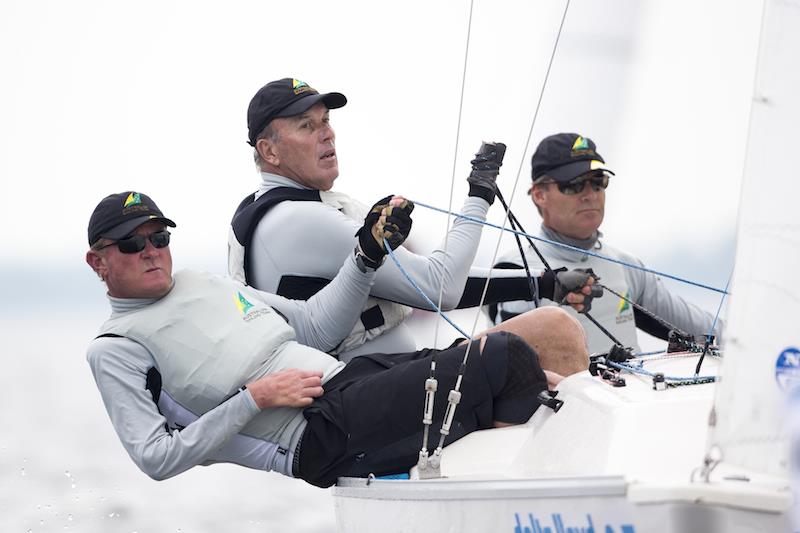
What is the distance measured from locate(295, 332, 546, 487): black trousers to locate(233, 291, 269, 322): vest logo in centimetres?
28

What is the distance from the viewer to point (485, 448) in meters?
2.71

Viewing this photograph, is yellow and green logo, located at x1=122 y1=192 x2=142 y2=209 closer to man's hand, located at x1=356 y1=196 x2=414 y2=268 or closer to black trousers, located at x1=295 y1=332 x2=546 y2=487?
man's hand, located at x1=356 y1=196 x2=414 y2=268

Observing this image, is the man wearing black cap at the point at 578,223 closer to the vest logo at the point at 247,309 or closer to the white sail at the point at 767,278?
the vest logo at the point at 247,309

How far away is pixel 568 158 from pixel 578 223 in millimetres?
211

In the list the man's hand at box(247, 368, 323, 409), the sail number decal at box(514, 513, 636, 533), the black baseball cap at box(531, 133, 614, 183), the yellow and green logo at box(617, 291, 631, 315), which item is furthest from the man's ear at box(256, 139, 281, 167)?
the sail number decal at box(514, 513, 636, 533)

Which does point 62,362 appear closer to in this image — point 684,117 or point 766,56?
point 684,117

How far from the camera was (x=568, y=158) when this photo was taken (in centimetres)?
392

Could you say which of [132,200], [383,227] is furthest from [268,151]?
[383,227]

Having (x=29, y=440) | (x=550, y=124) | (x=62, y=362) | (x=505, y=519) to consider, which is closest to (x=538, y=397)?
(x=505, y=519)

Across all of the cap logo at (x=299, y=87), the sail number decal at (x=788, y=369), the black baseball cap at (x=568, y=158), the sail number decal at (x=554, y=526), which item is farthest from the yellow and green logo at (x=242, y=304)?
the sail number decal at (x=788, y=369)

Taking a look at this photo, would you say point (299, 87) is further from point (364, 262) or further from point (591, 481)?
point (591, 481)

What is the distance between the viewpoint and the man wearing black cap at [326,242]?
318cm

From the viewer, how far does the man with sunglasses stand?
278 centimetres

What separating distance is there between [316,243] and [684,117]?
696cm
